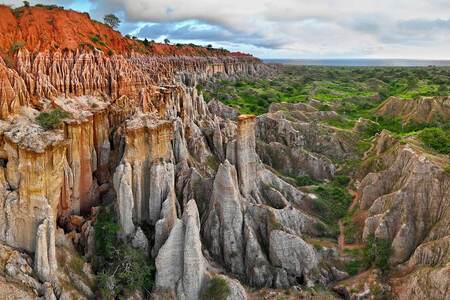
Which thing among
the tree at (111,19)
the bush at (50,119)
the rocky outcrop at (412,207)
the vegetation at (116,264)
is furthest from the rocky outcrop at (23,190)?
the tree at (111,19)

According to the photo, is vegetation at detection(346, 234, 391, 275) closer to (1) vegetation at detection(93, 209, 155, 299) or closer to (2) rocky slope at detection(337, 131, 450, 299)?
(2) rocky slope at detection(337, 131, 450, 299)

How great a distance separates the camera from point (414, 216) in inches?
1072

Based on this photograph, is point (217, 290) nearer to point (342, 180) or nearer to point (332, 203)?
point (332, 203)

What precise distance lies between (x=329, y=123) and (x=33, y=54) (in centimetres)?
3819

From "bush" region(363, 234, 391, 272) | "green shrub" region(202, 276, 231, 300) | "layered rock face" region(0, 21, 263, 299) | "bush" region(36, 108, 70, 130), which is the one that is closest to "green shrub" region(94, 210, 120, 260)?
"layered rock face" region(0, 21, 263, 299)

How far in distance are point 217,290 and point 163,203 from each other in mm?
5687

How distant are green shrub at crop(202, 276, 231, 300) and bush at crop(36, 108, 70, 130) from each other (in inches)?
465

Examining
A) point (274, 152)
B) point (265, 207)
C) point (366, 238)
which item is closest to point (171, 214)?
point (265, 207)

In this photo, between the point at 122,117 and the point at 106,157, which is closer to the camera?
the point at 106,157

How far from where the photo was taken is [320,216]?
32812 mm

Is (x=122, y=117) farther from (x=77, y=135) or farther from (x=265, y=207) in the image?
(x=265, y=207)

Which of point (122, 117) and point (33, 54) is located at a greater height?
point (33, 54)

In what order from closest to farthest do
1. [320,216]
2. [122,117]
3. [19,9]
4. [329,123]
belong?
1. [122,117]
2. [320,216]
3. [19,9]
4. [329,123]

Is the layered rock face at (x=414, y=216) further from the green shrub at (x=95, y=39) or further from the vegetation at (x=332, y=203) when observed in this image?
the green shrub at (x=95, y=39)
